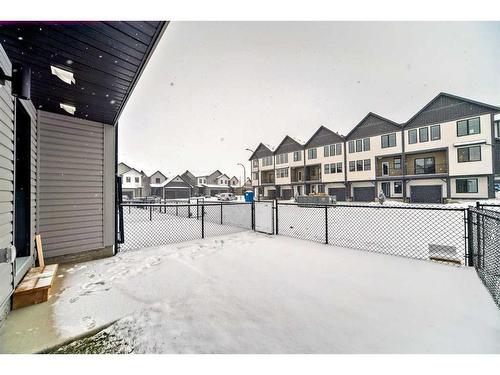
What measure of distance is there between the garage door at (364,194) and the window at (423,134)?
7287 mm

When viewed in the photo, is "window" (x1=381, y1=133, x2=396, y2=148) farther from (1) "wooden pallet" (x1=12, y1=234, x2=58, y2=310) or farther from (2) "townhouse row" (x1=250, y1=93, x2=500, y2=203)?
(1) "wooden pallet" (x1=12, y1=234, x2=58, y2=310)

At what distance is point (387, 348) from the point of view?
1.89 meters

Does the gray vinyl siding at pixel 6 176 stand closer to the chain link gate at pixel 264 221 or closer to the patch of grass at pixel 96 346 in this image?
the patch of grass at pixel 96 346

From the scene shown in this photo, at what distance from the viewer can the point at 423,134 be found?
71.9ft

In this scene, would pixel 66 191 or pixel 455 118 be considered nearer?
pixel 66 191

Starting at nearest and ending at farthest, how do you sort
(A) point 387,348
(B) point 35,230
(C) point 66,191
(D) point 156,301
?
(A) point 387,348 < (D) point 156,301 < (B) point 35,230 < (C) point 66,191

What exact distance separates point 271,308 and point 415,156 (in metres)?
28.5

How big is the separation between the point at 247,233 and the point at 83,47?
250 inches

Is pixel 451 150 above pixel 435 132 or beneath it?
beneath

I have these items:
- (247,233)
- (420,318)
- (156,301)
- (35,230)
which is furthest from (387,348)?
(35,230)

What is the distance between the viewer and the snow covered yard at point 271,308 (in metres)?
1.99

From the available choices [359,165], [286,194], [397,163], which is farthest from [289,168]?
[397,163]

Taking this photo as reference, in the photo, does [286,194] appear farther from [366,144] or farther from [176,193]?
[176,193]
